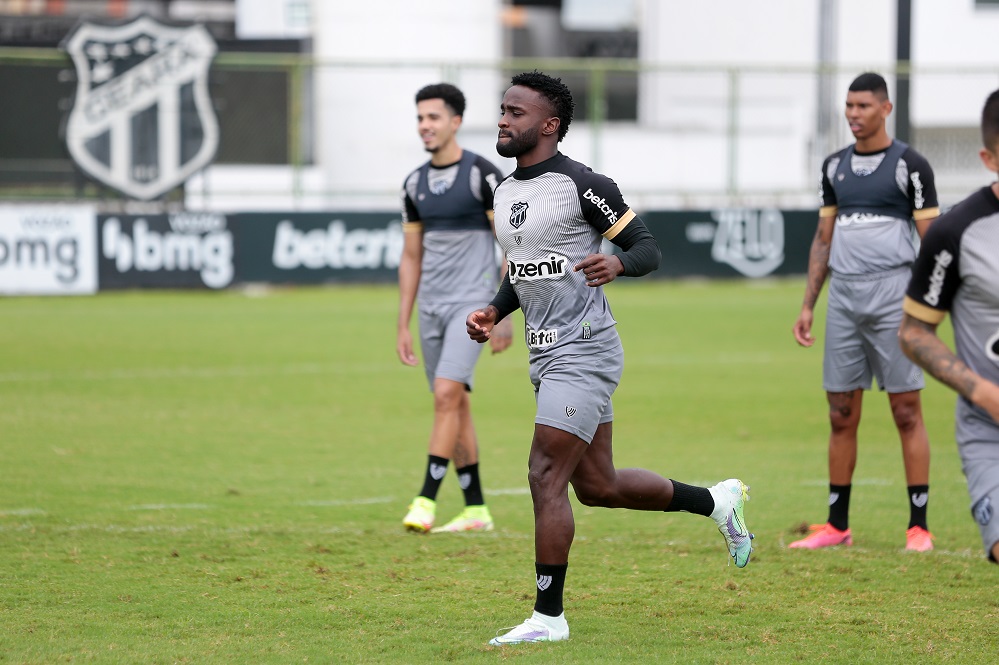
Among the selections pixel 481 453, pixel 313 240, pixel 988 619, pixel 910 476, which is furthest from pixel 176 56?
pixel 988 619

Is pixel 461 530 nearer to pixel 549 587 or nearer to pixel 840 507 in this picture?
pixel 840 507

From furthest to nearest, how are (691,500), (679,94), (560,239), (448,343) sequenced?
(679,94) → (448,343) → (691,500) → (560,239)

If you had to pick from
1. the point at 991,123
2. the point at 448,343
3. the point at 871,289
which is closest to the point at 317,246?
the point at 448,343

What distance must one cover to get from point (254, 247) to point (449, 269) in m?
14.1

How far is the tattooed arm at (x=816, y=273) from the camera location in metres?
7.42

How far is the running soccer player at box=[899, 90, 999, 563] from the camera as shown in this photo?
4.27 metres

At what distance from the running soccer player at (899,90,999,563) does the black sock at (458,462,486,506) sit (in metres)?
3.65

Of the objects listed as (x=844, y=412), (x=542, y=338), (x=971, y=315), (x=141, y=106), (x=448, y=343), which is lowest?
(x=844, y=412)

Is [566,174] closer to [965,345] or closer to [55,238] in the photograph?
[965,345]

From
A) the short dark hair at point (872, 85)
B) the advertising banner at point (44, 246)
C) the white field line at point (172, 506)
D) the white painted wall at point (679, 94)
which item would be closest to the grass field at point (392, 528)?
the white field line at point (172, 506)

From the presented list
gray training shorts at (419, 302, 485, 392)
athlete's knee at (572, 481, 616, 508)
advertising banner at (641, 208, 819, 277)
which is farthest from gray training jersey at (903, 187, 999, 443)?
advertising banner at (641, 208, 819, 277)

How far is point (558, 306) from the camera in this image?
5441mm

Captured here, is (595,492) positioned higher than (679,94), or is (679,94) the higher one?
(679,94)

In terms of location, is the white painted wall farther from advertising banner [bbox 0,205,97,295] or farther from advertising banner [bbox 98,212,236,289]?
advertising banner [bbox 0,205,97,295]
